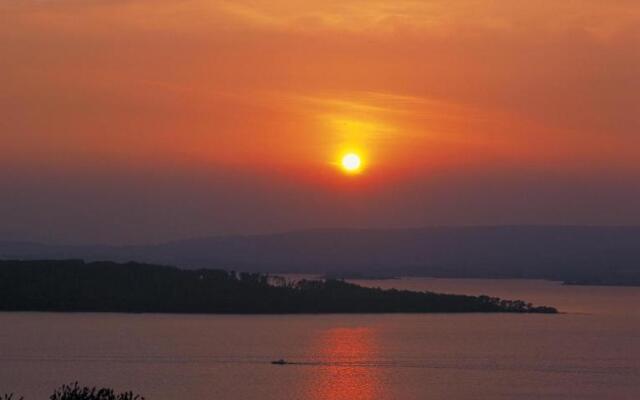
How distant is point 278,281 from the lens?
128000 mm

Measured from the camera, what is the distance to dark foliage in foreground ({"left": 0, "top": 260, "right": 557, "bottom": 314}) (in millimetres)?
116062

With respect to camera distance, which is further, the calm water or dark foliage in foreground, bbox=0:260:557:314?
dark foliage in foreground, bbox=0:260:557:314

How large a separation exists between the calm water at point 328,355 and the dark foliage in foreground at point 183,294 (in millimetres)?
5189

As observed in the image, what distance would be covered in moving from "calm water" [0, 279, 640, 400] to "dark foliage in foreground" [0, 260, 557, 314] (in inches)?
204

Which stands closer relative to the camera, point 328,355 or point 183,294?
point 328,355

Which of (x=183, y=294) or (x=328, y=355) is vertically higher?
(x=183, y=294)

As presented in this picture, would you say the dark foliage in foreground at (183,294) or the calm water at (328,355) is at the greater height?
the dark foliage in foreground at (183,294)

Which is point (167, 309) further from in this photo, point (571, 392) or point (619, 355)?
point (571, 392)

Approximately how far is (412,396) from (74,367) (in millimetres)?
19338

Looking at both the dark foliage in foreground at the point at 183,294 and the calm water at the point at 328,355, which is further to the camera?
the dark foliage in foreground at the point at 183,294

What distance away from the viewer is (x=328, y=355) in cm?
7569

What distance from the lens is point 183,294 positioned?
12019cm

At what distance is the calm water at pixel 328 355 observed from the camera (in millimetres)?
58938

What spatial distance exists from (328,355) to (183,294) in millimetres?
46281
